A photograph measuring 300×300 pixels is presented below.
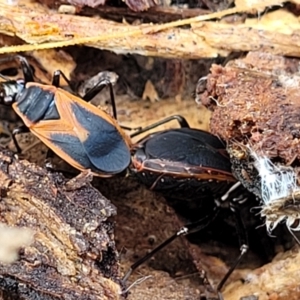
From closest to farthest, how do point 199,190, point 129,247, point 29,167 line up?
1. point 29,167
2. point 129,247
3. point 199,190

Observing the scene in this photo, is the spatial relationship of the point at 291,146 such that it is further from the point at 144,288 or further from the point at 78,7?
the point at 78,7

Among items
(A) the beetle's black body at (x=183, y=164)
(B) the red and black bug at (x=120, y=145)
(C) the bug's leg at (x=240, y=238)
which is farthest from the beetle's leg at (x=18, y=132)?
(C) the bug's leg at (x=240, y=238)

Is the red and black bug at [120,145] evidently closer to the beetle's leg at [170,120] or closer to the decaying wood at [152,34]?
the beetle's leg at [170,120]

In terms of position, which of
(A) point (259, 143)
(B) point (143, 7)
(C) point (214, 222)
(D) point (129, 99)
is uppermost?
(B) point (143, 7)

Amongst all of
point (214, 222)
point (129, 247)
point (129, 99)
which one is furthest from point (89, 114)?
point (214, 222)

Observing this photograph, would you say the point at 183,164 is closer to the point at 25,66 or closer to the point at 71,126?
the point at 71,126

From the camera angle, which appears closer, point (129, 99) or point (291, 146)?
point (291, 146)
